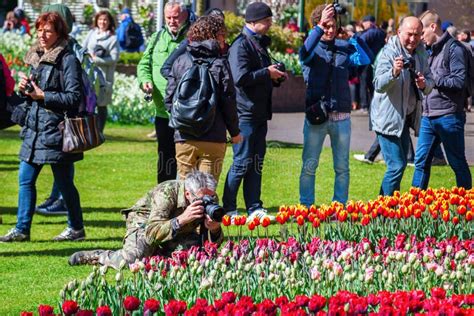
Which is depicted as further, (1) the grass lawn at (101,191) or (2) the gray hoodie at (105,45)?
(2) the gray hoodie at (105,45)

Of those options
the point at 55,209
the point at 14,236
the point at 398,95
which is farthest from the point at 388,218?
the point at 55,209

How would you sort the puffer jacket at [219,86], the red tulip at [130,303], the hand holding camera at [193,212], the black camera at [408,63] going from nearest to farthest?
the red tulip at [130,303] → the hand holding camera at [193,212] → the puffer jacket at [219,86] → the black camera at [408,63]

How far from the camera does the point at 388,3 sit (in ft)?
90.5

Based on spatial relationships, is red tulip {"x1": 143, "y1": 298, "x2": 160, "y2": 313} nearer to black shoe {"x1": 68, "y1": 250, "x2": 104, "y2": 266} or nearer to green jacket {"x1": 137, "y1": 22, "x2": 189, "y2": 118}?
black shoe {"x1": 68, "y1": 250, "x2": 104, "y2": 266}

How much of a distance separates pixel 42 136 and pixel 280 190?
3.91m

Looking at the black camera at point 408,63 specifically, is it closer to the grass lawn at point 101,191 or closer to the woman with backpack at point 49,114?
the grass lawn at point 101,191

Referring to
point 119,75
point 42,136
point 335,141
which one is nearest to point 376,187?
point 335,141

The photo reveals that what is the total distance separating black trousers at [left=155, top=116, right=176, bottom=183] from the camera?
34.6 ft

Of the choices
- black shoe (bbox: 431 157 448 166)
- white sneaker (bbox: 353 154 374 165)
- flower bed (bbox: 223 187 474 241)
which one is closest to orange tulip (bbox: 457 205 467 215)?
flower bed (bbox: 223 187 474 241)

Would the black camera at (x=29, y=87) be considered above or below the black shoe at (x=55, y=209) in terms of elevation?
above

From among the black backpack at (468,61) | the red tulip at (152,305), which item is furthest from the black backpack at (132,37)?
the red tulip at (152,305)

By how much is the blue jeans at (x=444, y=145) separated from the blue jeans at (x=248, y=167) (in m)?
1.59

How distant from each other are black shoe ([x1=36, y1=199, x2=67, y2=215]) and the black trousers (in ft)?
3.31

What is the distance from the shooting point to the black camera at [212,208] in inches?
275
